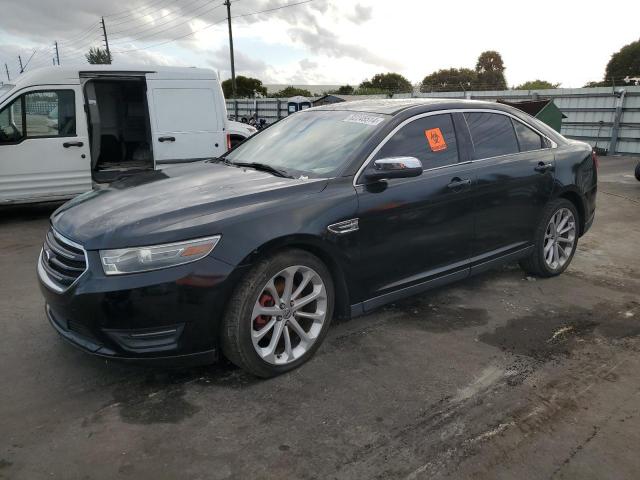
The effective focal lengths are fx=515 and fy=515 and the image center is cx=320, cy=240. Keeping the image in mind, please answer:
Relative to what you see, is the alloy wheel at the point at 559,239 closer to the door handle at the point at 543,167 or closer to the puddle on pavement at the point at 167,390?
the door handle at the point at 543,167

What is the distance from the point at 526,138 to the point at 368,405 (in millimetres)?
2920

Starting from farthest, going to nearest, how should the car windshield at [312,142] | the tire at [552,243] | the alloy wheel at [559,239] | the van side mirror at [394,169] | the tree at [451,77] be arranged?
the tree at [451,77] → the alloy wheel at [559,239] → the tire at [552,243] → the car windshield at [312,142] → the van side mirror at [394,169]

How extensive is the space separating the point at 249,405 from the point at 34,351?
1595 mm

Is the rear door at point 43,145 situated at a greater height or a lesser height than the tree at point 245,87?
lesser

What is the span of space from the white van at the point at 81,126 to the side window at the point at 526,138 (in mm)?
5006

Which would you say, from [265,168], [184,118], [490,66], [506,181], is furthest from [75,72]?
[490,66]

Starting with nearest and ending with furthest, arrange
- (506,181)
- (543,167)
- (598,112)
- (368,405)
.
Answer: (368,405) → (506,181) → (543,167) → (598,112)

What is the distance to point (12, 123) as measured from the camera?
22.5 ft

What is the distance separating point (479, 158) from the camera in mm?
4039

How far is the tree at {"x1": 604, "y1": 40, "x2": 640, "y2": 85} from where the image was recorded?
1997 inches

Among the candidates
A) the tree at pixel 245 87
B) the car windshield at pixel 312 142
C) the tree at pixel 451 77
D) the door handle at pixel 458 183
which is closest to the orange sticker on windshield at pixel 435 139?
the door handle at pixel 458 183

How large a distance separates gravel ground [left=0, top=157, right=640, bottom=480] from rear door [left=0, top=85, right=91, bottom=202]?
344 centimetres

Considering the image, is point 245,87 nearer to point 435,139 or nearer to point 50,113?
point 50,113

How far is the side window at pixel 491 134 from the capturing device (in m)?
4.08
